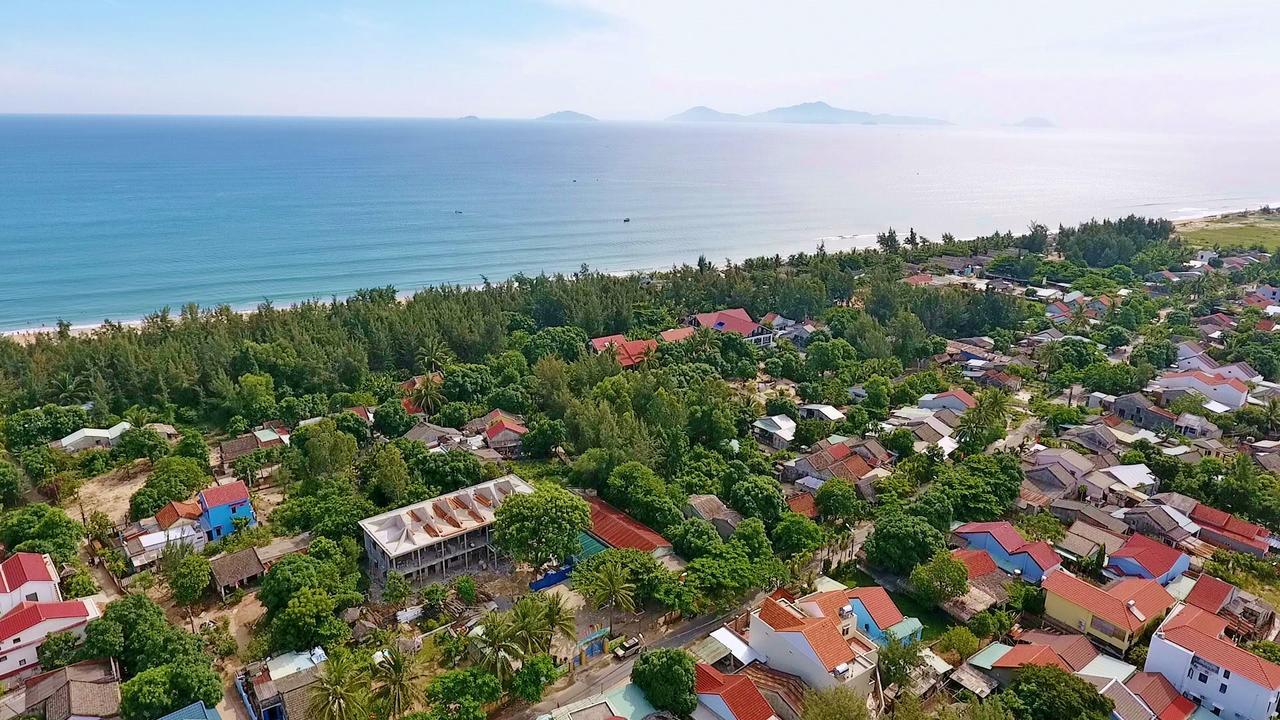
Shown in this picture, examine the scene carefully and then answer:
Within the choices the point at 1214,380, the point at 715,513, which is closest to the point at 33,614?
the point at 715,513

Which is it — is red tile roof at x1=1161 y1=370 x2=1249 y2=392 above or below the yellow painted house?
above

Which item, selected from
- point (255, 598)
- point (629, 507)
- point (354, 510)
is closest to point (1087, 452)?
point (629, 507)

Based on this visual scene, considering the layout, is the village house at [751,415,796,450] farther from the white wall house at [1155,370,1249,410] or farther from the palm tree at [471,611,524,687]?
the white wall house at [1155,370,1249,410]

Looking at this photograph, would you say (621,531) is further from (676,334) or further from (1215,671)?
(676,334)

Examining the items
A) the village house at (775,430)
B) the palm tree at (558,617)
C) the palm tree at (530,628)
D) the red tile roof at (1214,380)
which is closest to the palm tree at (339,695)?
the palm tree at (530,628)

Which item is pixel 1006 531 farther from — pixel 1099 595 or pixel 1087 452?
pixel 1087 452

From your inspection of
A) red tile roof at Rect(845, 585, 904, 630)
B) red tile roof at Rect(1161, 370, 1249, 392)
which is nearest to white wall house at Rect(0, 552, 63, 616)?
red tile roof at Rect(845, 585, 904, 630)
